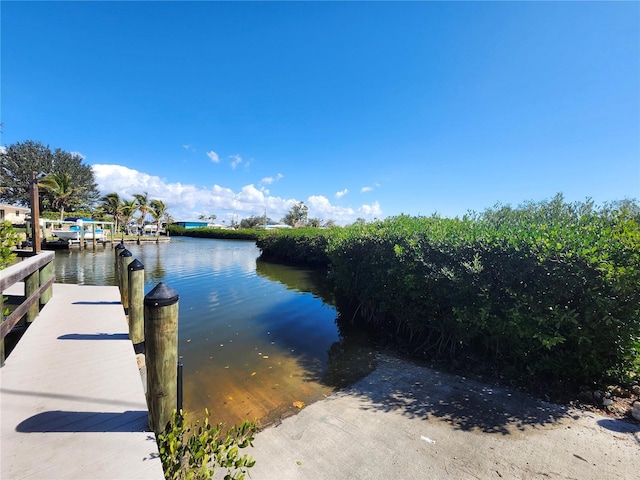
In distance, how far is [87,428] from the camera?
2.31 metres

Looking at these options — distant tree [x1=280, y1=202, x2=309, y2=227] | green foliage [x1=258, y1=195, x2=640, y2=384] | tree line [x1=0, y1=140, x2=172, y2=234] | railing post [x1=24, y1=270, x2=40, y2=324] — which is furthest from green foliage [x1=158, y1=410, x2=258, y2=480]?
distant tree [x1=280, y1=202, x2=309, y2=227]

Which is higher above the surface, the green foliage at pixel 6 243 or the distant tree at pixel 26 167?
the distant tree at pixel 26 167

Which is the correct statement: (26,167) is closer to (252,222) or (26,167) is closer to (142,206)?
(142,206)

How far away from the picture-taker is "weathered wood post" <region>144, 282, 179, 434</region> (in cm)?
224

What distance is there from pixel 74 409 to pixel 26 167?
55243 mm

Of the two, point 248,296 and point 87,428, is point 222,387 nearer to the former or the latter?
point 87,428

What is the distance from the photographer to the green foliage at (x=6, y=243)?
12.8 feet

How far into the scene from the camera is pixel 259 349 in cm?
580

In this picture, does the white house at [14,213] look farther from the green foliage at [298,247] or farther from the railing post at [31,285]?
the railing post at [31,285]

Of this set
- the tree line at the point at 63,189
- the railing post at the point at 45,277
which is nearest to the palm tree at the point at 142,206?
the tree line at the point at 63,189

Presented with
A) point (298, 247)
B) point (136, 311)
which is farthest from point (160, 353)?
point (298, 247)

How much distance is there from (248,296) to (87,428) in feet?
26.0

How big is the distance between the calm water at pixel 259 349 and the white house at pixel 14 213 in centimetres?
2479

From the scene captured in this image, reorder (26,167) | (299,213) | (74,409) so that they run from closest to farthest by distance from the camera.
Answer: (74,409) < (26,167) < (299,213)
